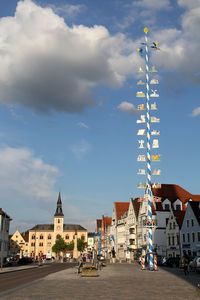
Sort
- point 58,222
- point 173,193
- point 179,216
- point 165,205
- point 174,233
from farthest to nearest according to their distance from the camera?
point 58,222 < point 173,193 < point 165,205 < point 179,216 < point 174,233

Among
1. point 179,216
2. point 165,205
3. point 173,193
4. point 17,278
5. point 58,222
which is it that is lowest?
point 17,278

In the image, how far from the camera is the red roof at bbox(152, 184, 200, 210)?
81.2m

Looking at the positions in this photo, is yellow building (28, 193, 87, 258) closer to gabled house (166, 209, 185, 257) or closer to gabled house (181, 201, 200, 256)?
gabled house (166, 209, 185, 257)

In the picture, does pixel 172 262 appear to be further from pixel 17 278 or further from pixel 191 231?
pixel 17 278

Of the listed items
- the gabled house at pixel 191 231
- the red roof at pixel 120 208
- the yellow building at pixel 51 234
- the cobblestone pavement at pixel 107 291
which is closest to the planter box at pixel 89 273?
the cobblestone pavement at pixel 107 291

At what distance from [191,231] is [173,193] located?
22006 mm

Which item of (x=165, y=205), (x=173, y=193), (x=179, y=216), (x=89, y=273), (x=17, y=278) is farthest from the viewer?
(x=173, y=193)

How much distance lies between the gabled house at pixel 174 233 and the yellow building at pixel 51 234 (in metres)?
97.2

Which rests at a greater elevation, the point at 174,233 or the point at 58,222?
the point at 58,222

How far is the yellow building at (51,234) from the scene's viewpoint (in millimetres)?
164750

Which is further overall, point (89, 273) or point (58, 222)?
point (58, 222)

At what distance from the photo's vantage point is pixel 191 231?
200 ft

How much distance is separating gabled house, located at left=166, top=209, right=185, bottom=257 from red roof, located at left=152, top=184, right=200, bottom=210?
10.1 m

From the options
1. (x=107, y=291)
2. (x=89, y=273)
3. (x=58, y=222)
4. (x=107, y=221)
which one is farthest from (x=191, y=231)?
(x=58, y=222)
